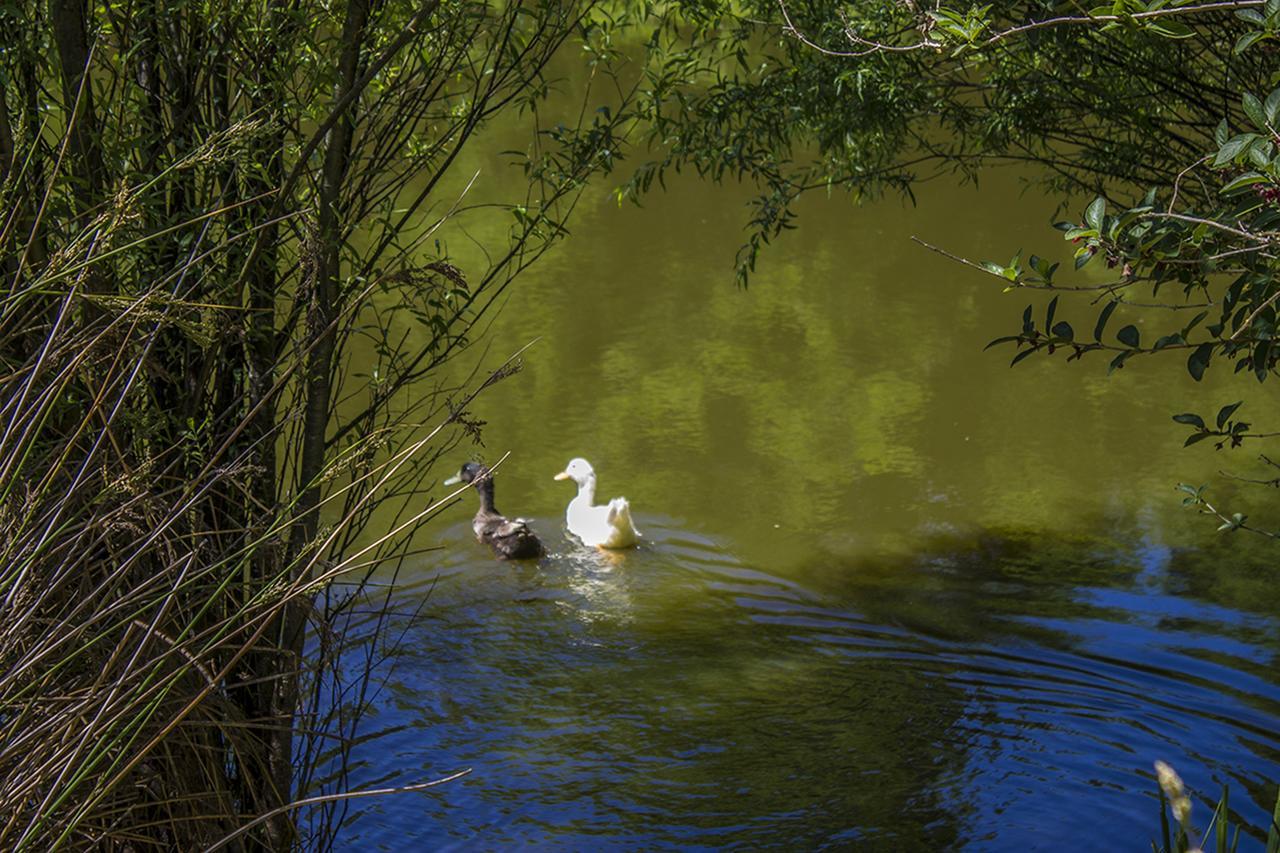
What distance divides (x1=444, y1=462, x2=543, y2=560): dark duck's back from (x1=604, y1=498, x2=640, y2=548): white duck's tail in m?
0.48

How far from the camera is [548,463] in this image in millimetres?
10398

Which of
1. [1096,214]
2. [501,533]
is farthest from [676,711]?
[1096,214]

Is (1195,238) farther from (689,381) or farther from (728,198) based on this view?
(728,198)

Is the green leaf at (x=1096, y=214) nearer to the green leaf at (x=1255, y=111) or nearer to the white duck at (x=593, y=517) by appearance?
the green leaf at (x=1255, y=111)

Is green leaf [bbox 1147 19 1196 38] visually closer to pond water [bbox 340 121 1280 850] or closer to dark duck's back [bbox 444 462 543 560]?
pond water [bbox 340 121 1280 850]

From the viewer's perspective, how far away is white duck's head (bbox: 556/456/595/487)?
9305 mm

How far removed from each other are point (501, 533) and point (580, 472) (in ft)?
2.78

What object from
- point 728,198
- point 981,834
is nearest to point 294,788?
point 981,834

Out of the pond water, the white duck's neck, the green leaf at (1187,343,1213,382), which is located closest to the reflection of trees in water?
the pond water

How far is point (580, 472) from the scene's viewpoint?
9.42 meters

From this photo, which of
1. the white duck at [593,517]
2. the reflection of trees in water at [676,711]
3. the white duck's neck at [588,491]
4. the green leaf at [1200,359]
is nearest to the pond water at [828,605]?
the reflection of trees in water at [676,711]

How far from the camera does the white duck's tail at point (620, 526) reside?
8586 millimetres

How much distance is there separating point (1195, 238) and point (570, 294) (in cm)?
1124

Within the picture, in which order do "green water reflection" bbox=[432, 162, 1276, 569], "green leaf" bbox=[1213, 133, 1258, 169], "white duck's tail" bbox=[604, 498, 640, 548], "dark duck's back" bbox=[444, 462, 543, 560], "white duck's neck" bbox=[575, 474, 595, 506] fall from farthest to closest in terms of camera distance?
"green water reflection" bbox=[432, 162, 1276, 569] < "white duck's neck" bbox=[575, 474, 595, 506] < "dark duck's back" bbox=[444, 462, 543, 560] < "white duck's tail" bbox=[604, 498, 640, 548] < "green leaf" bbox=[1213, 133, 1258, 169]
